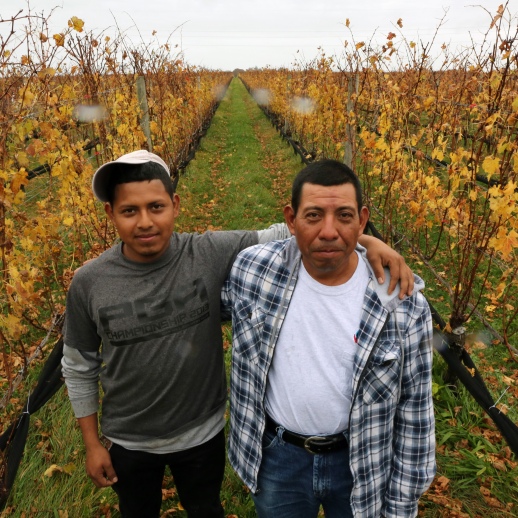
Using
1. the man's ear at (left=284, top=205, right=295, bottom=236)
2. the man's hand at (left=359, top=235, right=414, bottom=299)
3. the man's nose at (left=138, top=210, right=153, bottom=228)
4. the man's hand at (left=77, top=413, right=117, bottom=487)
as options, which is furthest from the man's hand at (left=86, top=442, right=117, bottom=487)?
the man's hand at (left=359, top=235, right=414, bottom=299)

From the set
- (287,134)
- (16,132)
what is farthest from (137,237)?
(287,134)

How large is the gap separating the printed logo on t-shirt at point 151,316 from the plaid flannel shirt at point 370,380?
0.15m

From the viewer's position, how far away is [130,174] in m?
1.43

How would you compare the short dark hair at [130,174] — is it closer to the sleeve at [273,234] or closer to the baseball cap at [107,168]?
the baseball cap at [107,168]

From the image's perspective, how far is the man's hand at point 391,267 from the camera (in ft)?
4.19

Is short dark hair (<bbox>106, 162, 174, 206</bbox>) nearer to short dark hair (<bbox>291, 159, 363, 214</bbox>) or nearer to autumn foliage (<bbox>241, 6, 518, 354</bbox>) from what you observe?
short dark hair (<bbox>291, 159, 363, 214</bbox>)

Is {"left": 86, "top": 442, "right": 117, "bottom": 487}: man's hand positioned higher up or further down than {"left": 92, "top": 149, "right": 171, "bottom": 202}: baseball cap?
further down

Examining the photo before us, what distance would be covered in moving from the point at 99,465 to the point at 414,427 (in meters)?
1.13

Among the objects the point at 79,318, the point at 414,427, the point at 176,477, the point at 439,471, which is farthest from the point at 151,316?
the point at 439,471

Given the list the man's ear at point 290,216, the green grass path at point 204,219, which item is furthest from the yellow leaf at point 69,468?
the man's ear at point 290,216

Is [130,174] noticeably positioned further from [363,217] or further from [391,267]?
[391,267]

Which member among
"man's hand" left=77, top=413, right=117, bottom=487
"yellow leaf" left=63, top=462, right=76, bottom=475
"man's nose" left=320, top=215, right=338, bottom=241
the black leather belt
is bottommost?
"yellow leaf" left=63, top=462, right=76, bottom=475

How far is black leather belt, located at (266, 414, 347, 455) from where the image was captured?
4.41 feet

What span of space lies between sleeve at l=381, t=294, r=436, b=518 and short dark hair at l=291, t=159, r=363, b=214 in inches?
16.6
